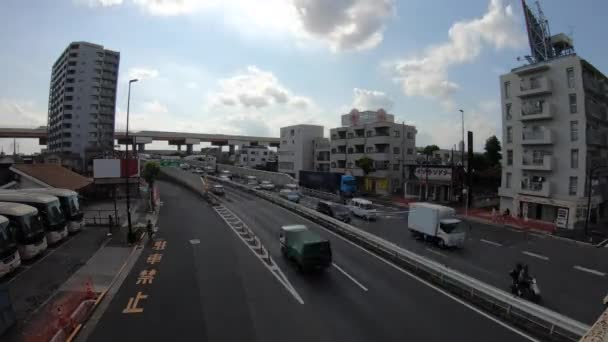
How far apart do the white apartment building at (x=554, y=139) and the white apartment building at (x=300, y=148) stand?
4904cm

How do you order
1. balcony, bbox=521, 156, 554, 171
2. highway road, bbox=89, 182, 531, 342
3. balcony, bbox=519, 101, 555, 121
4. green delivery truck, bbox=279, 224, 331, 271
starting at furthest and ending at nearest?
balcony, bbox=519, 101, 555, 121 → balcony, bbox=521, 156, 554, 171 → green delivery truck, bbox=279, 224, 331, 271 → highway road, bbox=89, 182, 531, 342

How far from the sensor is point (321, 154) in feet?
258

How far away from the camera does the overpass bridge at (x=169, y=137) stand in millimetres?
106125

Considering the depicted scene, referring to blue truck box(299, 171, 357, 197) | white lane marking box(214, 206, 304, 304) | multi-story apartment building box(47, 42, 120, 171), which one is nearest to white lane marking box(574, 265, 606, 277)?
white lane marking box(214, 206, 304, 304)

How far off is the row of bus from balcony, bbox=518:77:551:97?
4767 centimetres

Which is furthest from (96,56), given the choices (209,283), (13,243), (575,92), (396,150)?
(575,92)

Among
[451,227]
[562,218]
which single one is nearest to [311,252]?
[451,227]

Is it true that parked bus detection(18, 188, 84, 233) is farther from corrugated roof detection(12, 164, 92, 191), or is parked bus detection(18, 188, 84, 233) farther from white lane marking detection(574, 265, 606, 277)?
white lane marking detection(574, 265, 606, 277)

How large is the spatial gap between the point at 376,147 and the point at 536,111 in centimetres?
2891

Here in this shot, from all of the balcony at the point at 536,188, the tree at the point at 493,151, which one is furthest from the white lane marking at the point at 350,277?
the tree at the point at 493,151

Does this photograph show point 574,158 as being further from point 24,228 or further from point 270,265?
point 24,228

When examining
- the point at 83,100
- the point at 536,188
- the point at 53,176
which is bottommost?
the point at 536,188

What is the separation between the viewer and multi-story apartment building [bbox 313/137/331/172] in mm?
76812

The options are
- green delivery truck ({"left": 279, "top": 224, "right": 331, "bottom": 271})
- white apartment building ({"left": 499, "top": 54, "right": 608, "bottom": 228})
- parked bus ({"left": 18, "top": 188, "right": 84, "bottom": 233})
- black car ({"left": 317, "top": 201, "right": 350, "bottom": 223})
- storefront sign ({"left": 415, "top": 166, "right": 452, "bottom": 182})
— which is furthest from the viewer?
storefront sign ({"left": 415, "top": 166, "right": 452, "bottom": 182})
